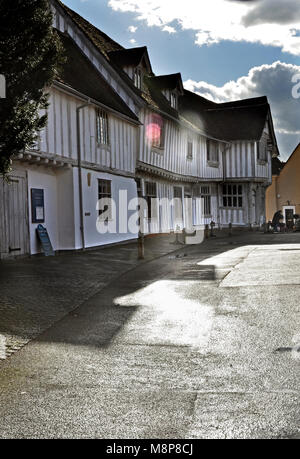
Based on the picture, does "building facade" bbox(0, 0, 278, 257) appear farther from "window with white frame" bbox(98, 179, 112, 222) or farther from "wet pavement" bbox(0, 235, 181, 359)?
"wet pavement" bbox(0, 235, 181, 359)

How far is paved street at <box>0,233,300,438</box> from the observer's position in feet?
10.7

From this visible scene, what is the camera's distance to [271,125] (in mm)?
35312

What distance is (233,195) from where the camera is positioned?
3192 centimetres

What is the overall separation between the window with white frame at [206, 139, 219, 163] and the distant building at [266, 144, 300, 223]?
12.8 meters

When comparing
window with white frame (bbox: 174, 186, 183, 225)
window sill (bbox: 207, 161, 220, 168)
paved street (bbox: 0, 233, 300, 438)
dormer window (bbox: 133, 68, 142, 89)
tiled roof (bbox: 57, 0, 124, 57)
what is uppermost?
tiled roof (bbox: 57, 0, 124, 57)

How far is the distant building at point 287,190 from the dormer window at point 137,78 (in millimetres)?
22658

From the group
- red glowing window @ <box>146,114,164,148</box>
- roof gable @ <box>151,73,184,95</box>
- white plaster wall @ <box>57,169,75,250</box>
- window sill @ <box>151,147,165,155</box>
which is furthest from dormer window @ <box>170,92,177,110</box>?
white plaster wall @ <box>57,169,75,250</box>

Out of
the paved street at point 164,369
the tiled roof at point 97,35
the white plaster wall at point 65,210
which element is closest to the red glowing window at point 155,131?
the tiled roof at point 97,35

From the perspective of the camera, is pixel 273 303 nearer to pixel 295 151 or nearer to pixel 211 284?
pixel 211 284

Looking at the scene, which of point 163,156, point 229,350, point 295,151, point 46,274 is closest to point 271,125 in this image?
point 295,151

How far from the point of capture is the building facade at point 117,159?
14062 mm
